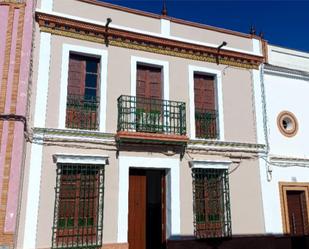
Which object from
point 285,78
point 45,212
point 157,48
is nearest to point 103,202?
point 45,212

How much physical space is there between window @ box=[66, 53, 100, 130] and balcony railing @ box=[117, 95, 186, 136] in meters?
0.70

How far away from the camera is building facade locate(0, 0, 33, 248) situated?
732cm

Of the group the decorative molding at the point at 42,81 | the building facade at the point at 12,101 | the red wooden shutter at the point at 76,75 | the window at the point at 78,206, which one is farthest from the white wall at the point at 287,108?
the building facade at the point at 12,101

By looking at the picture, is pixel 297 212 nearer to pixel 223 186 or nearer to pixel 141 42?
pixel 223 186

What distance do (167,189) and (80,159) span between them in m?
2.51

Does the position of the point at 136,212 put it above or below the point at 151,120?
below

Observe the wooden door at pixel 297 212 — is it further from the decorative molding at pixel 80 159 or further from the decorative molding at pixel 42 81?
the decorative molding at pixel 42 81

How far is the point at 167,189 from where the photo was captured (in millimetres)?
9875

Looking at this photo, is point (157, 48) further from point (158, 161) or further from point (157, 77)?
point (158, 161)

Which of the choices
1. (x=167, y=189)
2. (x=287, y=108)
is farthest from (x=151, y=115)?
(x=287, y=108)

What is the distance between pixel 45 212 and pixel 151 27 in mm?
5746

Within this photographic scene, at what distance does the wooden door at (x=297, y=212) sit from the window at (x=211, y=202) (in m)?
2.39

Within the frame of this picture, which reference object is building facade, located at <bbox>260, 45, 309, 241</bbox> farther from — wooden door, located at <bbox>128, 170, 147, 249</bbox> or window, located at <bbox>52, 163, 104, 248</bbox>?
window, located at <bbox>52, 163, 104, 248</bbox>

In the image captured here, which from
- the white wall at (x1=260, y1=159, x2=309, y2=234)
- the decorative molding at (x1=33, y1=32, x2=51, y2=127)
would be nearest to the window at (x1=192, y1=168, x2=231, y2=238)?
Answer: the white wall at (x1=260, y1=159, x2=309, y2=234)
